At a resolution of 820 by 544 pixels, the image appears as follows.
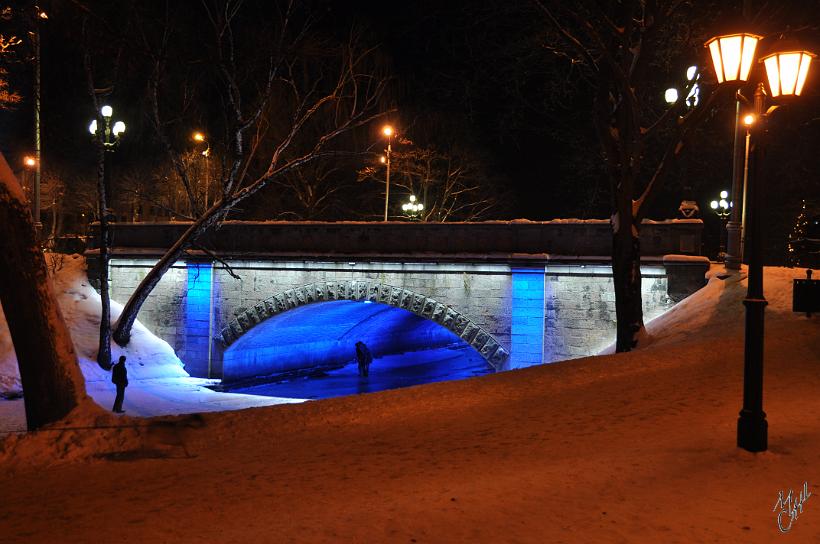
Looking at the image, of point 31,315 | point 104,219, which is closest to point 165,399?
point 104,219

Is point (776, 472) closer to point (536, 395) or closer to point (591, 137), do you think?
point (536, 395)

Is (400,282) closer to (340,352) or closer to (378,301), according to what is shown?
(378,301)

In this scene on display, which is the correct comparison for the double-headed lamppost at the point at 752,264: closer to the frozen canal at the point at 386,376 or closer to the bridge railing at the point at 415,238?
the bridge railing at the point at 415,238

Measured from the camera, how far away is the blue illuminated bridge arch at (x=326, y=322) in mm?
19109

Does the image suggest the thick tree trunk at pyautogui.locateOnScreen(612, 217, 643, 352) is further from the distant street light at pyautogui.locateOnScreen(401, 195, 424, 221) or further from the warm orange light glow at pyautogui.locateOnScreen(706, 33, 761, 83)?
the distant street light at pyautogui.locateOnScreen(401, 195, 424, 221)

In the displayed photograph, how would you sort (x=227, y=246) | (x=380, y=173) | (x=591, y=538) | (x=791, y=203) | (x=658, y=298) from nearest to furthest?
1. (x=591, y=538)
2. (x=658, y=298)
3. (x=227, y=246)
4. (x=791, y=203)
5. (x=380, y=173)

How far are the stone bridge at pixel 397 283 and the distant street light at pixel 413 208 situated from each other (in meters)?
7.95

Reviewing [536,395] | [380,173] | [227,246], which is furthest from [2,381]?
[380,173]

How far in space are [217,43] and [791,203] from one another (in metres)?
23.8

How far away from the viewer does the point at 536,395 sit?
986 cm

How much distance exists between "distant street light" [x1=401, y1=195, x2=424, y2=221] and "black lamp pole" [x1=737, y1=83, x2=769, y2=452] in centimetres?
2733
